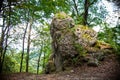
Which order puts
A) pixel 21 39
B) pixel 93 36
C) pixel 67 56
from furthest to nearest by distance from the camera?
1. pixel 21 39
2. pixel 93 36
3. pixel 67 56

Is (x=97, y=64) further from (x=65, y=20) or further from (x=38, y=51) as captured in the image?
(x=38, y=51)

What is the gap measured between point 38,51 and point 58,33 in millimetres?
15291

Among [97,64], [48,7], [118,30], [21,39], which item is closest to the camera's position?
[118,30]

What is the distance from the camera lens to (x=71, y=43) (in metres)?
14.2

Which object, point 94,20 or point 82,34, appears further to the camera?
point 94,20

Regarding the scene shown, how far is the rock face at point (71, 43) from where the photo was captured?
13.8m

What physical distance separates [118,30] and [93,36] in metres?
8.91

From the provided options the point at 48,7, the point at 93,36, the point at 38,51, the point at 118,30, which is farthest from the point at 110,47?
the point at 38,51

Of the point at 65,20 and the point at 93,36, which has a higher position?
the point at 65,20

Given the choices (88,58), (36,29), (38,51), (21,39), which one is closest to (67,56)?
(88,58)

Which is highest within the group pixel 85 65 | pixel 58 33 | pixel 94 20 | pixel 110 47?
pixel 94 20

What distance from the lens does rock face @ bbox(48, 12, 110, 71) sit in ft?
45.3

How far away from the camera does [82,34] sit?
14.6 m

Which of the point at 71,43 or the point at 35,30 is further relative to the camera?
the point at 35,30
